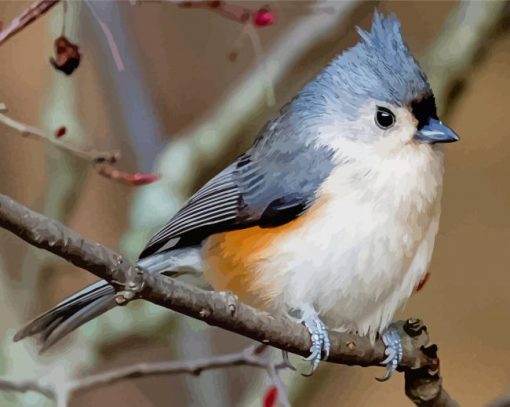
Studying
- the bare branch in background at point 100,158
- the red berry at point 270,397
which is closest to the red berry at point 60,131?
the bare branch in background at point 100,158

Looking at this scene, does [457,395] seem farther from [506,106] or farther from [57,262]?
[57,262]

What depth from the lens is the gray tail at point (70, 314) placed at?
2.64 ft

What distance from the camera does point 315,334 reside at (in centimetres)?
77

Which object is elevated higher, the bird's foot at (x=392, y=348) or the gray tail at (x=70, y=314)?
the gray tail at (x=70, y=314)

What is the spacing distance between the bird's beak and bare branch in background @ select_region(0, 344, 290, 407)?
1.03ft

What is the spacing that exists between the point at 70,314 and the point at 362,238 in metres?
0.34

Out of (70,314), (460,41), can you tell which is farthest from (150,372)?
(460,41)

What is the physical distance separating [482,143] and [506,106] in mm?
62

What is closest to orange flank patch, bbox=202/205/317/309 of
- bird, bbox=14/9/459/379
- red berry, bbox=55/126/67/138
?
bird, bbox=14/9/459/379

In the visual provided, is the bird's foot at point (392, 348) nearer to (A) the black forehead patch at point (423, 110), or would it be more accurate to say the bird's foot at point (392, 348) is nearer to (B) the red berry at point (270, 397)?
(B) the red berry at point (270, 397)

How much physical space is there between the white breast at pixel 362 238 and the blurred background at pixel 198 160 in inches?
4.5

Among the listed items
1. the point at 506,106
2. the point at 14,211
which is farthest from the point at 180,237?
the point at 506,106

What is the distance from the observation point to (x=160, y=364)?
0.88 metres

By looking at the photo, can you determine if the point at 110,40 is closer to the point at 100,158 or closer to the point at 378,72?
the point at 100,158
